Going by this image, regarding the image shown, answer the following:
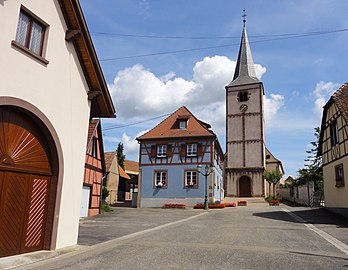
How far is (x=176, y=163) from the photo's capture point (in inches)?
1247

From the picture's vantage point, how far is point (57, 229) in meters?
8.40

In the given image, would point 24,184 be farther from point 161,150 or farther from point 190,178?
point 161,150

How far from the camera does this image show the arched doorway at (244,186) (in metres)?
45.7

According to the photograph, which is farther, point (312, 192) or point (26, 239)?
point (312, 192)

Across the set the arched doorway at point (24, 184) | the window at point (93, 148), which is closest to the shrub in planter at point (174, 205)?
the window at point (93, 148)

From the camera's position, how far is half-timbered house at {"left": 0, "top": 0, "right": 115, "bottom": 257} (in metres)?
7.22

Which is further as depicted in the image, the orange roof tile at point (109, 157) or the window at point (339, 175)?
the orange roof tile at point (109, 157)

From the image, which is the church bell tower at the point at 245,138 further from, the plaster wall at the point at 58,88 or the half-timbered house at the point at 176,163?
the plaster wall at the point at 58,88

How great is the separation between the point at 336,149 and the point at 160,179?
1660 cm

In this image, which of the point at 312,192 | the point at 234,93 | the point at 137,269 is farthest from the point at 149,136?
the point at 137,269

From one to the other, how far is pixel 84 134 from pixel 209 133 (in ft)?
73.0

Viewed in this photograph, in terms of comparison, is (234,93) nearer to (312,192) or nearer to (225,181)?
(225,181)

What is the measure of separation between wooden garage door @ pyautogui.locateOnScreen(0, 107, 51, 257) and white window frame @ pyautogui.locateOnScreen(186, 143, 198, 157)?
76.8ft

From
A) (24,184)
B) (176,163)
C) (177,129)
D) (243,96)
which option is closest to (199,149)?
(176,163)
